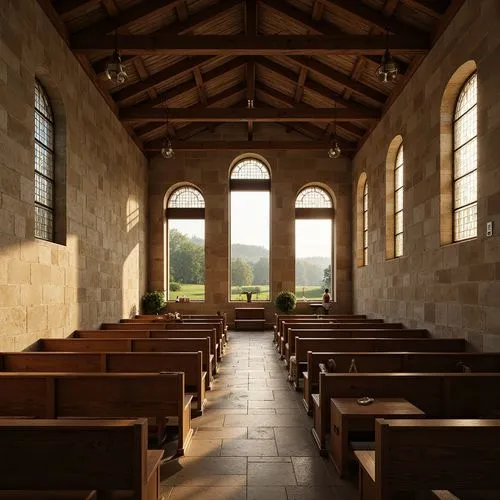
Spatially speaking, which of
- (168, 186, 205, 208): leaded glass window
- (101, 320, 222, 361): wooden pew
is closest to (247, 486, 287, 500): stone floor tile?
(101, 320, 222, 361): wooden pew

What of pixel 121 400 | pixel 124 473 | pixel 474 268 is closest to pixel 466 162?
pixel 474 268

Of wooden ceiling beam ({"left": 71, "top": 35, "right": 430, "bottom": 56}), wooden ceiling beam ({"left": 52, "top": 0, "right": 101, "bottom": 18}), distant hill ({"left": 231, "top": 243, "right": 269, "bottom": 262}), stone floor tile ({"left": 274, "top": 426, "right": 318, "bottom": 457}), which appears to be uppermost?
wooden ceiling beam ({"left": 52, "top": 0, "right": 101, "bottom": 18})

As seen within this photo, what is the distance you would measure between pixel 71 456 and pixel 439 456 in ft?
5.55

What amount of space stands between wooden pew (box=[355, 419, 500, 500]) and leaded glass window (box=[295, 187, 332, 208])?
12.4 metres

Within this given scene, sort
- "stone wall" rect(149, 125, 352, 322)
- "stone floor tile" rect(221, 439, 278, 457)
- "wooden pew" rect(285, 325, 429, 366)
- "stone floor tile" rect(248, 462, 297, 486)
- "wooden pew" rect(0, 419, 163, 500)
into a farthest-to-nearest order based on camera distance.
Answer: "stone wall" rect(149, 125, 352, 322) < "wooden pew" rect(285, 325, 429, 366) < "stone floor tile" rect(221, 439, 278, 457) < "stone floor tile" rect(248, 462, 297, 486) < "wooden pew" rect(0, 419, 163, 500)

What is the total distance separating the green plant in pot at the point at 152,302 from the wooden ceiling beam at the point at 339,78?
22.7 ft

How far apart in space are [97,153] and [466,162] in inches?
250

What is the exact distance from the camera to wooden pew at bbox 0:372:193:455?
12.0ft

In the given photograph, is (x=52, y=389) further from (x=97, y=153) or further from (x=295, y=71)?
A: (x=295, y=71)

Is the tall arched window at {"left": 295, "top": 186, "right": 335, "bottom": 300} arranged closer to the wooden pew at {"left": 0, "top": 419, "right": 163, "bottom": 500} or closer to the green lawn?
the green lawn

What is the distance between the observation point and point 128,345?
231 inches

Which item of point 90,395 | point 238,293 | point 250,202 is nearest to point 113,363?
point 90,395

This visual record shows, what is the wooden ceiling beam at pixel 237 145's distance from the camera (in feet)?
43.1

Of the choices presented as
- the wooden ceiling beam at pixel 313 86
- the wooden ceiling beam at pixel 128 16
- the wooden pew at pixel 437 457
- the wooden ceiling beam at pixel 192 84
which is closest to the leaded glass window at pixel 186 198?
the wooden ceiling beam at pixel 192 84
